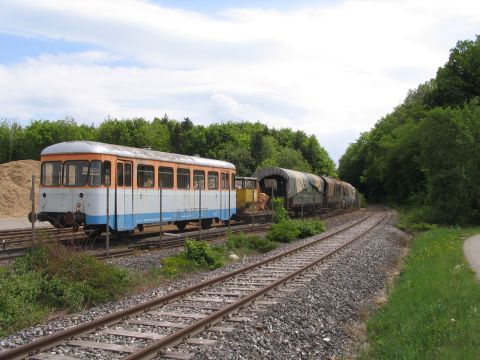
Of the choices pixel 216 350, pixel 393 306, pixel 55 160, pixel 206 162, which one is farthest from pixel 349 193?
pixel 216 350

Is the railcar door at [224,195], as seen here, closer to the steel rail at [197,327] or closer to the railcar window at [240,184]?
the railcar window at [240,184]

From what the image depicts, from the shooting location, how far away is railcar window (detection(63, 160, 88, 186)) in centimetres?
1593

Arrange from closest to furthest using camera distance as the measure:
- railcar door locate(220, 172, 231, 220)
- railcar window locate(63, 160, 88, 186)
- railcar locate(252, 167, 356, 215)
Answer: railcar window locate(63, 160, 88, 186) → railcar door locate(220, 172, 231, 220) → railcar locate(252, 167, 356, 215)

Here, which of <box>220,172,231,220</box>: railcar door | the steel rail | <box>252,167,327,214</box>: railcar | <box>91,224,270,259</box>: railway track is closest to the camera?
the steel rail

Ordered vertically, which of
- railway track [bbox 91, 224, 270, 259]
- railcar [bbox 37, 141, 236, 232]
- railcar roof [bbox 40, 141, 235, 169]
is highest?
railcar roof [bbox 40, 141, 235, 169]

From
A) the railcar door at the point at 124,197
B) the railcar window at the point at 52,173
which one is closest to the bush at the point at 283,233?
the railcar door at the point at 124,197

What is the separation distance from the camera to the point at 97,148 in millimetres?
15906

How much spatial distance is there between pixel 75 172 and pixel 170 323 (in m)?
9.56

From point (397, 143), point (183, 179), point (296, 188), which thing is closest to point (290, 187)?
point (296, 188)

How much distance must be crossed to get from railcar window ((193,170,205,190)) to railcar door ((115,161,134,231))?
4.24 meters

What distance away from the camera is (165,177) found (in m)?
18.8

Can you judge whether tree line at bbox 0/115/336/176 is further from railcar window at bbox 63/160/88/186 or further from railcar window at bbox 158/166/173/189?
railcar window at bbox 63/160/88/186

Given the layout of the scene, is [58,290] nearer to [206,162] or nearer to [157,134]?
[206,162]

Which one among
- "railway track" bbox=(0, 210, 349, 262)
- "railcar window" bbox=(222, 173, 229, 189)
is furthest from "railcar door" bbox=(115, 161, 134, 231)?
"railcar window" bbox=(222, 173, 229, 189)
